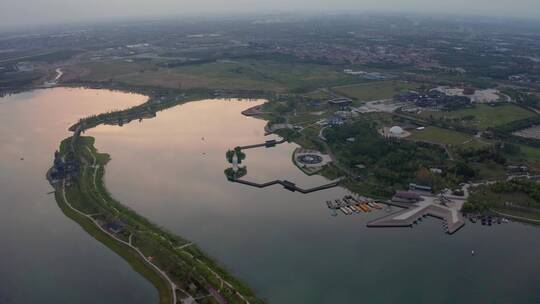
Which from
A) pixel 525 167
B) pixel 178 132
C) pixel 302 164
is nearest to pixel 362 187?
pixel 302 164

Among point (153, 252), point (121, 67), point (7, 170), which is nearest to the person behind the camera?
point (153, 252)

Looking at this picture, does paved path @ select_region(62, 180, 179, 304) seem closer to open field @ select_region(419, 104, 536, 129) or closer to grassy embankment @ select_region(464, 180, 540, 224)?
grassy embankment @ select_region(464, 180, 540, 224)

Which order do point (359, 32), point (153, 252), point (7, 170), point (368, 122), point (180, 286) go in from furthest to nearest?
point (359, 32), point (368, 122), point (7, 170), point (153, 252), point (180, 286)

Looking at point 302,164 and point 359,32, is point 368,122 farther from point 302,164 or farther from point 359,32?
point 359,32

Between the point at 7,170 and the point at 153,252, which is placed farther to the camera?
the point at 7,170

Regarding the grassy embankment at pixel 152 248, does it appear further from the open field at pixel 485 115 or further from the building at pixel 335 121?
the open field at pixel 485 115

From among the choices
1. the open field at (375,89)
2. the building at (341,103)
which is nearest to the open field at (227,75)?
the open field at (375,89)

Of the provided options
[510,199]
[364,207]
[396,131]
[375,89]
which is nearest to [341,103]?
[375,89]
